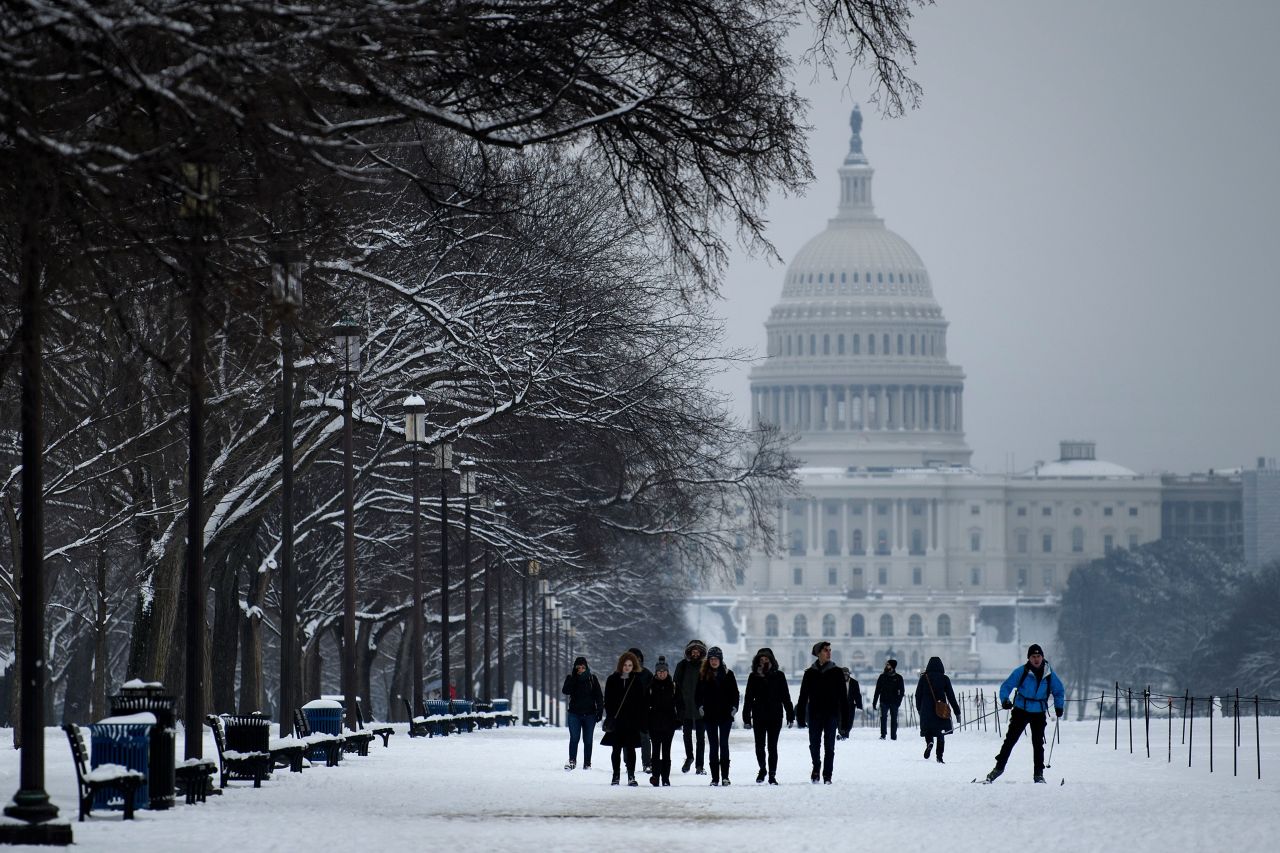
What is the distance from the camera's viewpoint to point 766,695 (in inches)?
1069

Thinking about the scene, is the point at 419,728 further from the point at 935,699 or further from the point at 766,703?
the point at 766,703

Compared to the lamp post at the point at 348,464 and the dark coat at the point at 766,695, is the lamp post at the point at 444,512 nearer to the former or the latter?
the lamp post at the point at 348,464

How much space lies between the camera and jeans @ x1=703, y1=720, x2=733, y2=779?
89.0 ft

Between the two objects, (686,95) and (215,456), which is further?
(215,456)

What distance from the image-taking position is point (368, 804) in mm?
23312

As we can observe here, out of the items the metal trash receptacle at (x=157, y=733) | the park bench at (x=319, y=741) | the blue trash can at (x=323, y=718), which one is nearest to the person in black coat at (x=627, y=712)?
the park bench at (x=319, y=741)

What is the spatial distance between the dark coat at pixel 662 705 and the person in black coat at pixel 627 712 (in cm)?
12

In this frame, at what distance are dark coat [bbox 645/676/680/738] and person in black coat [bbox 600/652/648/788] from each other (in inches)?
4.9

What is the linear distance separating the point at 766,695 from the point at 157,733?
820 cm

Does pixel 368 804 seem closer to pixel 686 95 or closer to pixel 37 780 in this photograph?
pixel 37 780

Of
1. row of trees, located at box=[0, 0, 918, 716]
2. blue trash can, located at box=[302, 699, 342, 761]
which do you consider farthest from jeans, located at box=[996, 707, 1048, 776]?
blue trash can, located at box=[302, 699, 342, 761]

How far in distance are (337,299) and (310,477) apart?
58.5ft

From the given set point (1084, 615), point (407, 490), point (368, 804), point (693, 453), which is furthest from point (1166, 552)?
point (368, 804)

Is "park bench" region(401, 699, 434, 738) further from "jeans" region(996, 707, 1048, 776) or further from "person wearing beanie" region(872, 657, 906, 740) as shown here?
"jeans" region(996, 707, 1048, 776)
